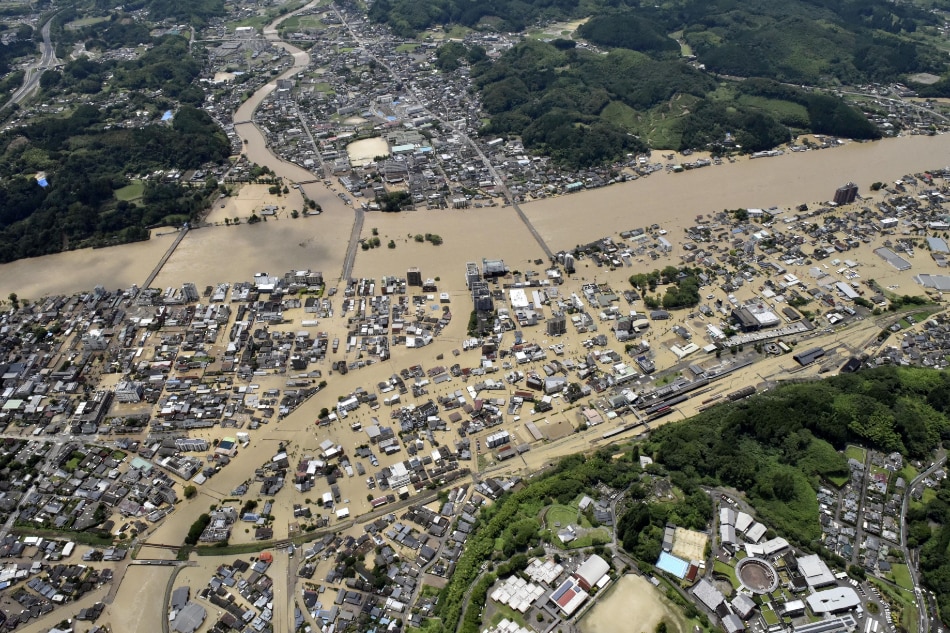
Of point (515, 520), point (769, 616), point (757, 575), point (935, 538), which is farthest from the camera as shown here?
point (515, 520)

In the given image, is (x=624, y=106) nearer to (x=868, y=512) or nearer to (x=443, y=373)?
(x=443, y=373)

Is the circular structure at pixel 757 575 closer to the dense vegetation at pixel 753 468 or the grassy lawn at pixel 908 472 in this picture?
the dense vegetation at pixel 753 468

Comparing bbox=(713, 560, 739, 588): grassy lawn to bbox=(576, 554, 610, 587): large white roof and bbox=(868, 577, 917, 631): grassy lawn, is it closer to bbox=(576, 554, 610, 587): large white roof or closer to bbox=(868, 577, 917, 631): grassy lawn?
bbox=(576, 554, 610, 587): large white roof

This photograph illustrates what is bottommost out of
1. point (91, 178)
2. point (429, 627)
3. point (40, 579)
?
point (40, 579)

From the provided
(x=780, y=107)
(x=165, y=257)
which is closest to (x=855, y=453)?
(x=165, y=257)

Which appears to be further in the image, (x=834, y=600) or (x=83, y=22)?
(x=83, y=22)

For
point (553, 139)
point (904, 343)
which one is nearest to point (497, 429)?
point (904, 343)

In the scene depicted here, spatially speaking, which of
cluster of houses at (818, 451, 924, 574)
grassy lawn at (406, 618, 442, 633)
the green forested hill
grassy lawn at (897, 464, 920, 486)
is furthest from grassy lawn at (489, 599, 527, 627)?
the green forested hill
